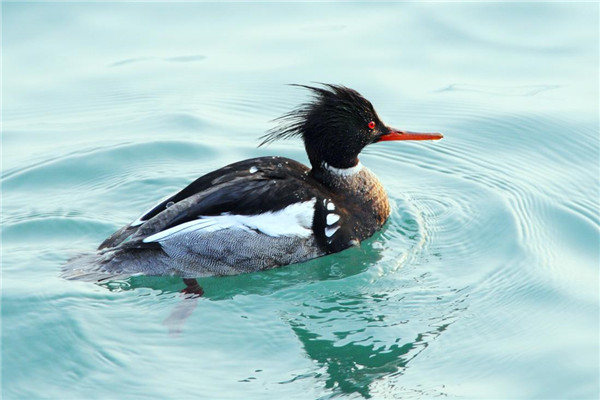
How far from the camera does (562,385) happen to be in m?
→ 6.32

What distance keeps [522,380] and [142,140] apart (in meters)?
4.87

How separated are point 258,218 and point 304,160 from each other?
2030 mm

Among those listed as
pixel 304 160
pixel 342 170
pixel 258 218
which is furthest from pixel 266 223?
pixel 304 160

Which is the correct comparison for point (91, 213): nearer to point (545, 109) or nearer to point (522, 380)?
point (522, 380)

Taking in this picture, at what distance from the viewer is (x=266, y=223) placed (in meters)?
7.62

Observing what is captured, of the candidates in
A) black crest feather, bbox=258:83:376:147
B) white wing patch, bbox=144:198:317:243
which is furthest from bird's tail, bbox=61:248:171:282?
black crest feather, bbox=258:83:376:147

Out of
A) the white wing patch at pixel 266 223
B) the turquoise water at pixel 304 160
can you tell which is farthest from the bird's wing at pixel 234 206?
the turquoise water at pixel 304 160

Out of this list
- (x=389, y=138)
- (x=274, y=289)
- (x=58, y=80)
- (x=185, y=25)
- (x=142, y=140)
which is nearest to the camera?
(x=274, y=289)

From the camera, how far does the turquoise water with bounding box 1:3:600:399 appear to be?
643cm

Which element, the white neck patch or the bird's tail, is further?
the white neck patch

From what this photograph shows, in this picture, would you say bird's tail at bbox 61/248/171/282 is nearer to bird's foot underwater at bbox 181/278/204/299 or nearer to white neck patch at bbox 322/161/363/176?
bird's foot underwater at bbox 181/278/204/299

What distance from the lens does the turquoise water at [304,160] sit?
21.1ft

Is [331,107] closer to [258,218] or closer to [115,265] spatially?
[258,218]

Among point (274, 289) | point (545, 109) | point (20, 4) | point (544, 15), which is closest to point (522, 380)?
point (274, 289)
